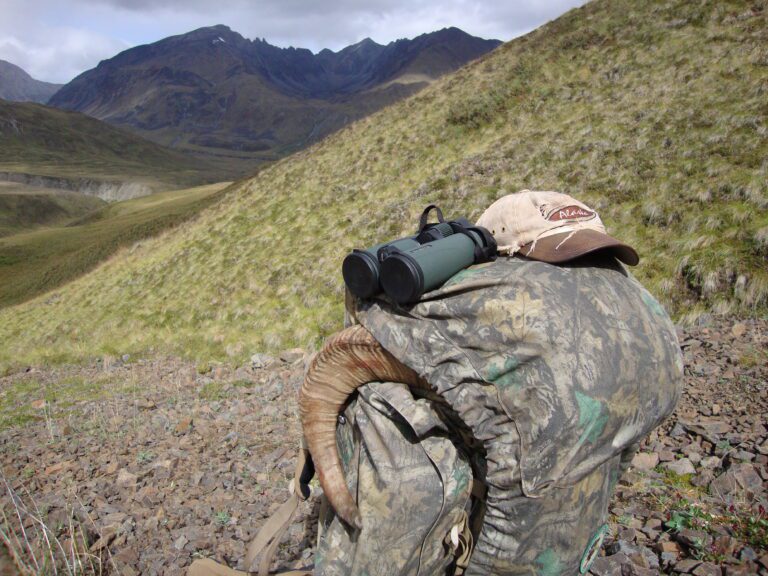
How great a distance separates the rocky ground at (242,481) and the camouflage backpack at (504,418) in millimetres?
1653

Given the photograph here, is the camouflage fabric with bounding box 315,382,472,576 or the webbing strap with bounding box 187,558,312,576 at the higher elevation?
the camouflage fabric with bounding box 315,382,472,576

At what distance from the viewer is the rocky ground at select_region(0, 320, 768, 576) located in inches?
165

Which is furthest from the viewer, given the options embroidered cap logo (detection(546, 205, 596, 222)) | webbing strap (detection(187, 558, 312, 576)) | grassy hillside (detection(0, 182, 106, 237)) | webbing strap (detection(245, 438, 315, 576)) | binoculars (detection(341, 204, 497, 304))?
grassy hillside (detection(0, 182, 106, 237))

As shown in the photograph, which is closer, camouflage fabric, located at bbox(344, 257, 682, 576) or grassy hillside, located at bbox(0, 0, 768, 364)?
camouflage fabric, located at bbox(344, 257, 682, 576)

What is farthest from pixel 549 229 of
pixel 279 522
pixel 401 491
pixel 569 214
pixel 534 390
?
pixel 279 522

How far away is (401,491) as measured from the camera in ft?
9.68

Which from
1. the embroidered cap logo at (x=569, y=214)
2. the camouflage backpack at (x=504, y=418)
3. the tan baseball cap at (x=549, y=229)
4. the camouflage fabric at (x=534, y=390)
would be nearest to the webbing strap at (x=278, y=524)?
the camouflage backpack at (x=504, y=418)


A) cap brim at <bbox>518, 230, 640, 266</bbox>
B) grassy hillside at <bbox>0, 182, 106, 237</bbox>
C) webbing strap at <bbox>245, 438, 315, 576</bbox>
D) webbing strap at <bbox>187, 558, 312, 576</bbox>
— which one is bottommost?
webbing strap at <bbox>187, 558, 312, 576</bbox>

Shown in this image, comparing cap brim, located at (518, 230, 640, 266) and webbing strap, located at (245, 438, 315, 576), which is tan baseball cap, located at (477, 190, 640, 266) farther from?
webbing strap, located at (245, 438, 315, 576)

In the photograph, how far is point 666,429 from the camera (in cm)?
596

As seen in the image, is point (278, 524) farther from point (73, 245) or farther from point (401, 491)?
point (73, 245)

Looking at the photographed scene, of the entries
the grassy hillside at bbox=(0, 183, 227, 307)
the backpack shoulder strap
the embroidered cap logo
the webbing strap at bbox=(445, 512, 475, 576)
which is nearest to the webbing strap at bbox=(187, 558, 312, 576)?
the backpack shoulder strap

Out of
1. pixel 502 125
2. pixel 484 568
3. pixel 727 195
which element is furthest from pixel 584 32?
pixel 484 568

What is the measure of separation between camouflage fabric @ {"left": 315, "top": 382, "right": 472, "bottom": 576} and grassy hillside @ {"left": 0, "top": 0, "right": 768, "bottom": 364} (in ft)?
24.5
